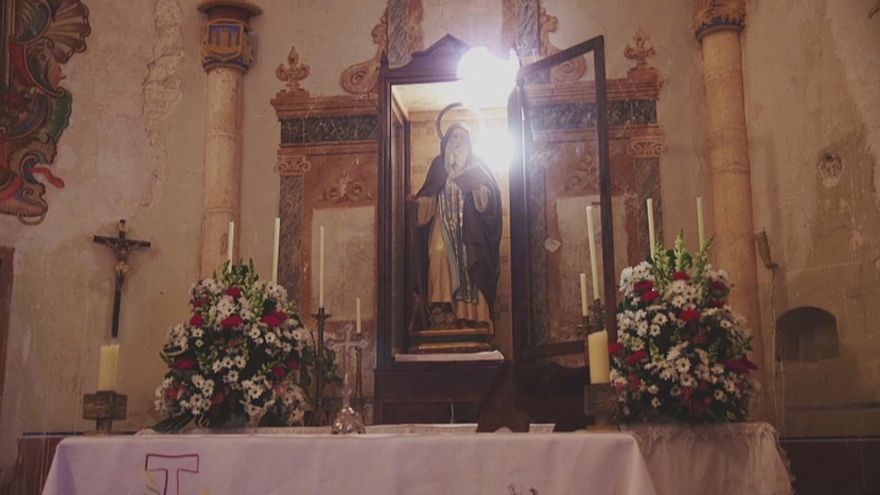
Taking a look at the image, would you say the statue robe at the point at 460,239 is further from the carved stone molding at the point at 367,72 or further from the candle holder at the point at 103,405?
the candle holder at the point at 103,405

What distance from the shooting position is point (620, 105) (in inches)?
286

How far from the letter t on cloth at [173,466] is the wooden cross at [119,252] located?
366 centimetres

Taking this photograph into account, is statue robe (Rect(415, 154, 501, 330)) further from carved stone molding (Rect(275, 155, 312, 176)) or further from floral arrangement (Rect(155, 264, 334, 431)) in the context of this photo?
floral arrangement (Rect(155, 264, 334, 431))

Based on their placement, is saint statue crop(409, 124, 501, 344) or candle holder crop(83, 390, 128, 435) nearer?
candle holder crop(83, 390, 128, 435)

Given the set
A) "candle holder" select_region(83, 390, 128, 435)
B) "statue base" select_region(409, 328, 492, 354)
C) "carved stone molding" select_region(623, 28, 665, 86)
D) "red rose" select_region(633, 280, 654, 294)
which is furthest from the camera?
"carved stone molding" select_region(623, 28, 665, 86)

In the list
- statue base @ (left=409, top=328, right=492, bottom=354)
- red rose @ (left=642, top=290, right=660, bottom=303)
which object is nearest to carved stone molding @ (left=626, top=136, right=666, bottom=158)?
statue base @ (left=409, top=328, right=492, bottom=354)

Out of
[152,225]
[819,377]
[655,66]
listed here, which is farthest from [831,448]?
[152,225]

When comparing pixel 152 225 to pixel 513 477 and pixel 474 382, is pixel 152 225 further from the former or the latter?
pixel 513 477

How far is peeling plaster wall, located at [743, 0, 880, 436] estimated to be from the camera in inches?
236

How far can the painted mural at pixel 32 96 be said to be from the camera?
7.23 m

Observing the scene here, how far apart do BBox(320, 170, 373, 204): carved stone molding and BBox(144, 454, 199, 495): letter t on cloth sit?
3.89 meters

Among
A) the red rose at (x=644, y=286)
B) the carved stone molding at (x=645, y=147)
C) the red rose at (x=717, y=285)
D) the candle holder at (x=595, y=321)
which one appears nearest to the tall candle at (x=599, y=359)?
the candle holder at (x=595, y=321)

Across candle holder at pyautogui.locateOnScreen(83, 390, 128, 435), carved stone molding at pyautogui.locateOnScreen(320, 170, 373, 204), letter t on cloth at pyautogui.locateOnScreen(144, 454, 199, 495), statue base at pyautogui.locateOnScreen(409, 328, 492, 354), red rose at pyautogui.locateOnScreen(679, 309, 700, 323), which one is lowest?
letter t on cloth at pyautogui.locateOnScreen(144, 454, 199, 495)

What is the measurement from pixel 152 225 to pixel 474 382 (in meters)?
2.82
